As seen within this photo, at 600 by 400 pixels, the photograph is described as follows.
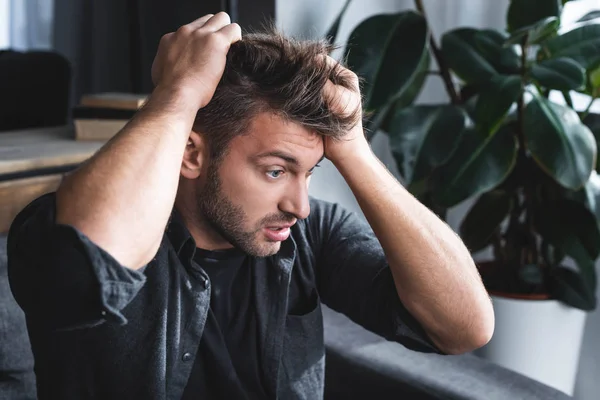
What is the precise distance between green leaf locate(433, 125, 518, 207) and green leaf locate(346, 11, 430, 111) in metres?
0.21

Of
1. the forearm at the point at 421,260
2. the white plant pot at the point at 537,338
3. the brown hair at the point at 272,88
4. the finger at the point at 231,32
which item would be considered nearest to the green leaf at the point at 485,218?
the white plant pot at the point at 537,338

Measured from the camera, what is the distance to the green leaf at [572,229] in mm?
1854

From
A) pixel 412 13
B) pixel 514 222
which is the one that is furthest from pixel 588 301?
pixel 412 13

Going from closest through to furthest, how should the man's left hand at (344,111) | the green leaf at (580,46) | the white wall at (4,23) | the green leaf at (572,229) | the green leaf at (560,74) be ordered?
the man's left hand at (344,111) < the green leaf at (560,74) < the green leaf at (580,46) < the green leaf at (572,229) < the white wall at (4,23)

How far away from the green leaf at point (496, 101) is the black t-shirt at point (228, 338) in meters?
0.71

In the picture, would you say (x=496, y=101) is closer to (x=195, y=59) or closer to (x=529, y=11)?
(x=529, y=11)

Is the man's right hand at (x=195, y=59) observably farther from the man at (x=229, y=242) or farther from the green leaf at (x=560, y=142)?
the green leaf at (x=560, y=142)

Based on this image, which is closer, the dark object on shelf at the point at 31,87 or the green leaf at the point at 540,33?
the green leaf at the point at 540,33

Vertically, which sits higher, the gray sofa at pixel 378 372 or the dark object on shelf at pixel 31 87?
the dark object on shelf at pixel 31 87

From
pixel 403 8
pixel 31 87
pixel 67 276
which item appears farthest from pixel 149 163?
pixel 403 8

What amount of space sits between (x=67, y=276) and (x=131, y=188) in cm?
12

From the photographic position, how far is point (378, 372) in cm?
141

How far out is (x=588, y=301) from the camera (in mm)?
1934

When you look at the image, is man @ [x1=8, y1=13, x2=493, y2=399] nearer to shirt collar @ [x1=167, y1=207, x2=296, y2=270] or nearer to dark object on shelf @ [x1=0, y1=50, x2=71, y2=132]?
shirt collar @ [x1=167, y1=207, x2=296, y2=270]
